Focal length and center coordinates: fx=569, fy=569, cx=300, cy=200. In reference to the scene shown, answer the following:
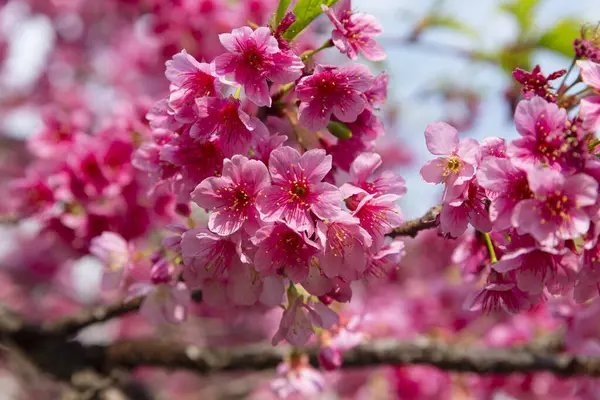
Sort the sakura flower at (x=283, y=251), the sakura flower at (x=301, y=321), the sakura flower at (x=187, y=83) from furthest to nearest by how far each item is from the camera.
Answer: the sakura flower at (x=301, y=321), the sakura flower at (x=187, y=83), the sakura flower at (x=283, y=251)

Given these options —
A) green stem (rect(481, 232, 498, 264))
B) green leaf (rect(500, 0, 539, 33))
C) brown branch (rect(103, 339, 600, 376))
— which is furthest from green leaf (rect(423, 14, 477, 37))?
green stem (rect(481, 232, 498, 264))

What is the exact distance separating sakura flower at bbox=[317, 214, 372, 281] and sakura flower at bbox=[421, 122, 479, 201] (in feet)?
0.67

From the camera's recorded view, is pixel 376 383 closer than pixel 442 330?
No

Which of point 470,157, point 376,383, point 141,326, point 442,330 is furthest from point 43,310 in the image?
point 470,157

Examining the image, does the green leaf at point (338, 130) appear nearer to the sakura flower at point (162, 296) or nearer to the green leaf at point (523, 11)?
the sakura flower at point (162, 296)

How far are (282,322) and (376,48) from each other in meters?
0.74

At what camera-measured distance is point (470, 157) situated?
1224 mm

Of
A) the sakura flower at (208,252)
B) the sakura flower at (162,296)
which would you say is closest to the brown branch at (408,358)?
the sakura flower at (162,296)

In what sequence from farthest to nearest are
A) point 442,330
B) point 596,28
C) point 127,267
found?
point 442,330, point 127,267, point 596,28

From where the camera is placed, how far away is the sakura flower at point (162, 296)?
1.61 meters

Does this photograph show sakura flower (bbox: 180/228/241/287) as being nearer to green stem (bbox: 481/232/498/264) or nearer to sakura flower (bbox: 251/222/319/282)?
sakura flower (bbox: 251/222/319/282)

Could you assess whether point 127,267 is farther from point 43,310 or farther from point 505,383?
point 43,310

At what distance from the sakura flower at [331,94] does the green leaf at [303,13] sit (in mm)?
136

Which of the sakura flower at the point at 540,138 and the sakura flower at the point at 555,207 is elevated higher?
the sakura flower at the point at 540,138
